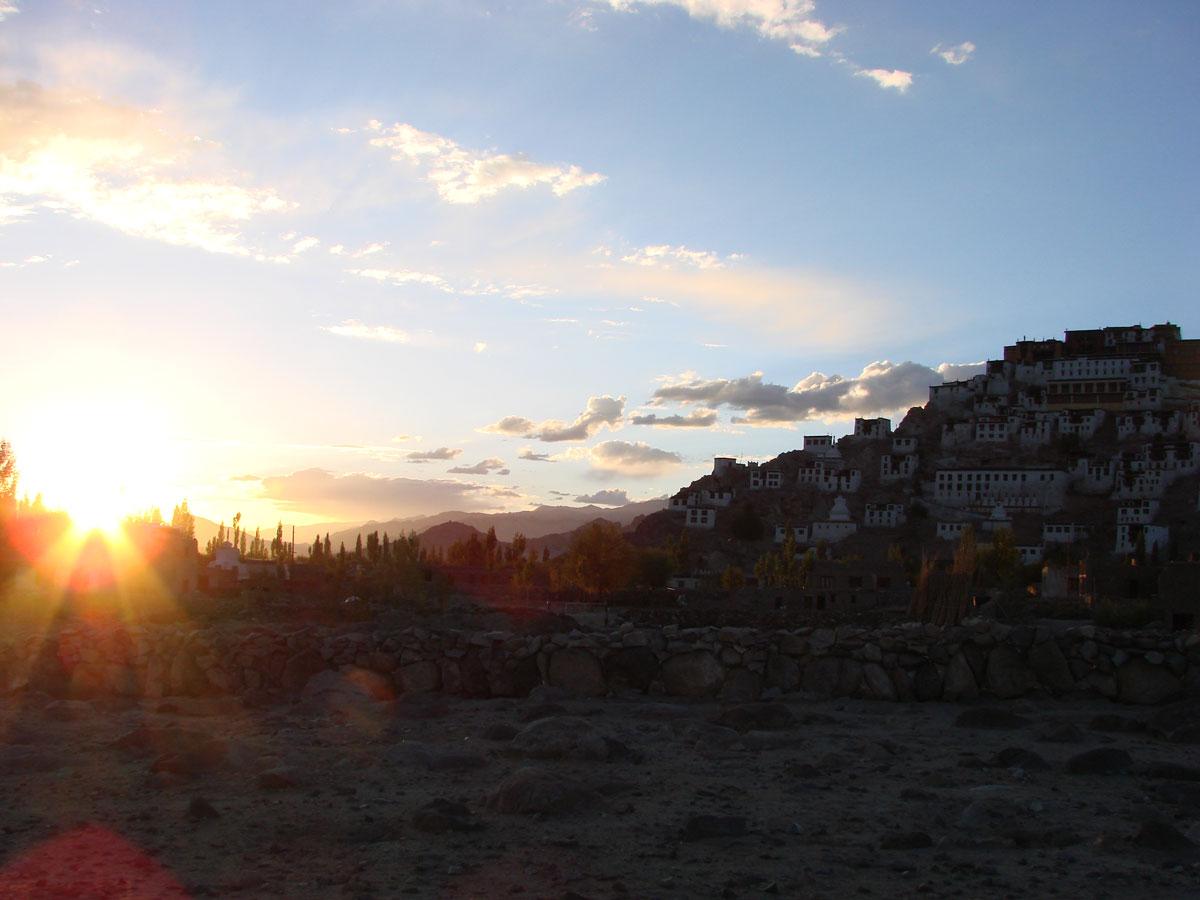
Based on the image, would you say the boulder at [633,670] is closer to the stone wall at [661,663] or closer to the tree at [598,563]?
the stone wall at [661,663]

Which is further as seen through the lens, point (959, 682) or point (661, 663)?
point (661, 663)

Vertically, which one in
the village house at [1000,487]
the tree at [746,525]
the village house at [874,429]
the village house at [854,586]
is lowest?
the village house at [854,586]

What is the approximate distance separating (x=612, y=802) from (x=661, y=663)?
520cm

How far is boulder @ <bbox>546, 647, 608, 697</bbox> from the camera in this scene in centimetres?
1369

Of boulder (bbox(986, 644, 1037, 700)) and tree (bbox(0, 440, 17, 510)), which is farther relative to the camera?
tree (bbox(0, 440, 17, 510))

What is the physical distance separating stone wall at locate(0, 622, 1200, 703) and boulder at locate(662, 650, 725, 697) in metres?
0.01

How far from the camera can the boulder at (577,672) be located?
539 inches

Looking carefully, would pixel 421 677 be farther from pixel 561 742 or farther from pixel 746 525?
pixel 746 525

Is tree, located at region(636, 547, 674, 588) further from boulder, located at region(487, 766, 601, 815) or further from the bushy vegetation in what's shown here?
boulder, located at region(487, 766, 601, 815)

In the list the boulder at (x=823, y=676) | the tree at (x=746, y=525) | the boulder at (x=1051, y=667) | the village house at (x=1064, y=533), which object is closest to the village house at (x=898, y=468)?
the tree at (x=746, y=525)

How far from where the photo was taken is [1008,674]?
1318cm

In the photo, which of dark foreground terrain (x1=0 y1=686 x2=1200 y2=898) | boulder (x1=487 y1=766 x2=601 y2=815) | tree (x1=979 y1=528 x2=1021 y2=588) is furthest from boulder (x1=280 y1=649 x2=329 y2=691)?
tree (x1=979 y1=528 x2=1021 y2=588)

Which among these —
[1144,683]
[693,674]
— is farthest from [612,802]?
[1144,683]

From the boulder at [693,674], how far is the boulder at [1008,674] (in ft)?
10.7
